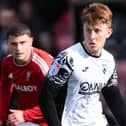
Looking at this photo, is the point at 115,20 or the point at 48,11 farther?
the point at 48,11

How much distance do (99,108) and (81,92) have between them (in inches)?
11.1

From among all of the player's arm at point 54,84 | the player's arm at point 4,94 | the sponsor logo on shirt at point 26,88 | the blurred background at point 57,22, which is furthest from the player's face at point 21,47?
the blurred background at point 57,22

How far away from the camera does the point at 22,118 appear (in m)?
8.88

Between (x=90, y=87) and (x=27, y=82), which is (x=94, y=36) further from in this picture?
(x=27, y=82)

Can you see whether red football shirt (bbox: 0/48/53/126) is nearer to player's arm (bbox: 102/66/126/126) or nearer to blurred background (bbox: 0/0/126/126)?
player's arm (bbox: 102/66/126/126)

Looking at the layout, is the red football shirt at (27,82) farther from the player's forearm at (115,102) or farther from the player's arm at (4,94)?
the player's forearm at (115,102)

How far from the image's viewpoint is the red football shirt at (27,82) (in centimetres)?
892

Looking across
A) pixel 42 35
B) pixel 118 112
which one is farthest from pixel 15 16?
pixel 118 112

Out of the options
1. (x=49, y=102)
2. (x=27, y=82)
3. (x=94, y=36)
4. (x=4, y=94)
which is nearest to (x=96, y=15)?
(x=94, y=36)

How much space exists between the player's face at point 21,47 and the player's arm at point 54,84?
87cm

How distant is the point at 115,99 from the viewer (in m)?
8.50

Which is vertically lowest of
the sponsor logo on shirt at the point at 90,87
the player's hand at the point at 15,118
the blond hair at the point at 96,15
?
the player's hand at the point at 15,118

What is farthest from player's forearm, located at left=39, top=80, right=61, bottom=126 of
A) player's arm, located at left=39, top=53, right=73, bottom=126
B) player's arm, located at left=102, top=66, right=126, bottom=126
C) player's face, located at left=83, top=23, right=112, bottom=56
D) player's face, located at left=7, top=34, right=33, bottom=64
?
player's face, located at left=7, top=34, right=33, bottom=64

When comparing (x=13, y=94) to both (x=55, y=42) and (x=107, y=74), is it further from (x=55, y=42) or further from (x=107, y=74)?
(x=55, y=42)
